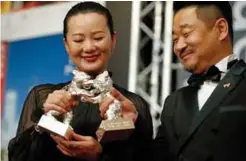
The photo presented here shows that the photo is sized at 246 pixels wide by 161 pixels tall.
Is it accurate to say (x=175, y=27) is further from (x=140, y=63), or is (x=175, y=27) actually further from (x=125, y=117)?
(x=140, y=63)

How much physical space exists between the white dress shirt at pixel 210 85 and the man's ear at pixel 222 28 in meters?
0.04

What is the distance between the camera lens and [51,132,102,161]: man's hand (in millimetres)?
866

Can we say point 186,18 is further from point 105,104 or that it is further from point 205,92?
point 105,104

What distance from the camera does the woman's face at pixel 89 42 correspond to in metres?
0.96

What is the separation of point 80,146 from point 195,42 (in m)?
0.32

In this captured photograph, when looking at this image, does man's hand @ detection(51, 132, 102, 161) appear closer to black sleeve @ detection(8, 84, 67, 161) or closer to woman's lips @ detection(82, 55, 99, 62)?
black sleeve @ detection(8, 84, 67, 161)

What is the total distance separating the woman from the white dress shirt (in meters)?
0.11

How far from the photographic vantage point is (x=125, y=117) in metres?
0.90

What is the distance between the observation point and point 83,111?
969mm

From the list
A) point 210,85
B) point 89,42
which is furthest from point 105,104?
point 210,85

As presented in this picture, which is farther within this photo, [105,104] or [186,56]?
[186,56]

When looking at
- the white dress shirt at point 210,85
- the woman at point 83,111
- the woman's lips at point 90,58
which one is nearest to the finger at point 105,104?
the woman at point 83,111

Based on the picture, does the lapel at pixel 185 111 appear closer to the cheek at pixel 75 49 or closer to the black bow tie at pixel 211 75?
the black bow tie at pixel 211 75

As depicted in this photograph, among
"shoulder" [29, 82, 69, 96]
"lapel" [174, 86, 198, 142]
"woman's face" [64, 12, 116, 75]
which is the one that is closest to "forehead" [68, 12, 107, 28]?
"woman's face" [64, 12, 116, 75]
